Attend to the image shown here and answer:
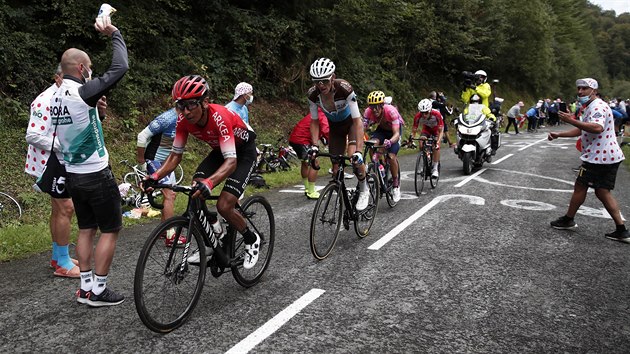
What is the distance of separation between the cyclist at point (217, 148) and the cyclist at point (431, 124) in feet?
19.8

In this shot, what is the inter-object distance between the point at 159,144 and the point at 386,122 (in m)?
3.97

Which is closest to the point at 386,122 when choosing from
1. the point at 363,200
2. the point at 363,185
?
the point at 363,185

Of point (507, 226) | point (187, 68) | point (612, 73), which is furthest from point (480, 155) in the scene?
point (612, 73)

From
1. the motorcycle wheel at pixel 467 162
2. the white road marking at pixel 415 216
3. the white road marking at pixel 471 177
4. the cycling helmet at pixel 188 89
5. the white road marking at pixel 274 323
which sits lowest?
the white road marking at pixel 471 177

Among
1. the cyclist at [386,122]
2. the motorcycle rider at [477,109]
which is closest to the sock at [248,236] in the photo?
the cyclist at [386,122]

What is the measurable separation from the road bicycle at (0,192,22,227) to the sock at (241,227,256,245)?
4.23 metres

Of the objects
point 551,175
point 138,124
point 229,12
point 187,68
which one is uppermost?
point 229,12

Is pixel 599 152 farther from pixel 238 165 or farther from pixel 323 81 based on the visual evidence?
pixel 238 165

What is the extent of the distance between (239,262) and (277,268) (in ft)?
2.63

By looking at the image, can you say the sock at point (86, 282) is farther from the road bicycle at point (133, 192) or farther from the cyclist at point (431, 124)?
the cyclist at point (431, 124)

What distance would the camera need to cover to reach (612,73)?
363 feet

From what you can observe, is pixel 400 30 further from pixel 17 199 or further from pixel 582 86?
pixel 17 199

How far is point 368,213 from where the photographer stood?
21.1 feet

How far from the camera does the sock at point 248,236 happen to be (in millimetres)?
4419
